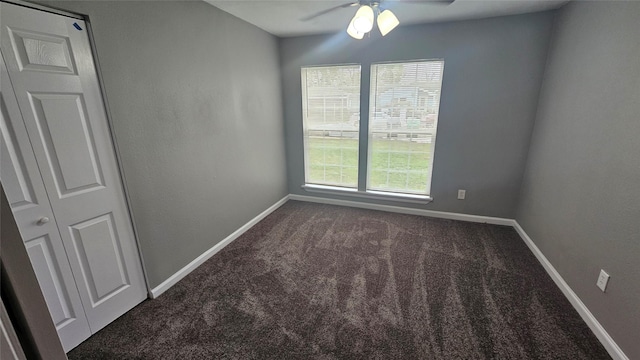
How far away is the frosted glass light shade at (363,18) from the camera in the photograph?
1.77m

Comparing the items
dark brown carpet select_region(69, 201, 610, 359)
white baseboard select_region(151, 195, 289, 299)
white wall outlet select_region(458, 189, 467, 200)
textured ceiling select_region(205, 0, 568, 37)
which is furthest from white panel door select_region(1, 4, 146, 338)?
white wall outlet select_region(458, 189, 467, 200)

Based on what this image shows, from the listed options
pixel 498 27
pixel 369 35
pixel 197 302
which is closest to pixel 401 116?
pixel 369 35

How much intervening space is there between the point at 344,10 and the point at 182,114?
175 centimetres

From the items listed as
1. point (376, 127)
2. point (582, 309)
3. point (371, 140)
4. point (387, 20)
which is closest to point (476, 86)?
point (376, 127)

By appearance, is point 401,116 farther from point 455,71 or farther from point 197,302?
point 197,302

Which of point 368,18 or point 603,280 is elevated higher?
point 368,18

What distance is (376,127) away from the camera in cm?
350

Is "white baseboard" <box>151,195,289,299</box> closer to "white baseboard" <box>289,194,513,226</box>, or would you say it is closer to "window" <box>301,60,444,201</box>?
"white baseboard" <box>289,194,513,226</box>

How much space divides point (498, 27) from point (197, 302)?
384 centimetres

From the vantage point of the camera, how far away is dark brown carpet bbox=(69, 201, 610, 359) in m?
1.65

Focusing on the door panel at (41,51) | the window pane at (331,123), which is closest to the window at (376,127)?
the window pane at (331,123)

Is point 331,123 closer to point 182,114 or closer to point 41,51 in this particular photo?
point 182,114

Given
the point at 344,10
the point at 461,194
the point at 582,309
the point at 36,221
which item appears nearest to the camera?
the point at 36,221

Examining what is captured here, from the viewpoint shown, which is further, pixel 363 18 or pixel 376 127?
pixel 376 127
